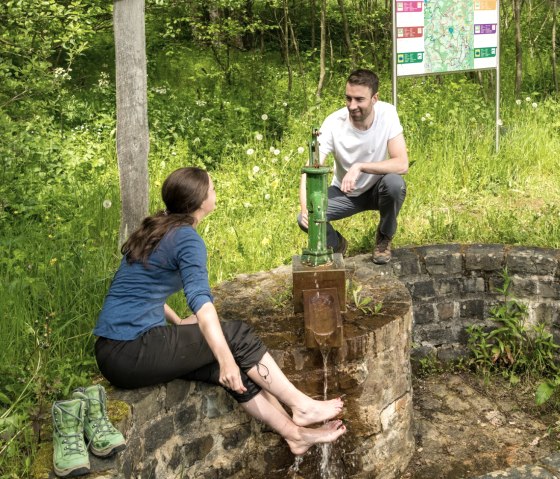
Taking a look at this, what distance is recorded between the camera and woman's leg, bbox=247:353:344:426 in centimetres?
341

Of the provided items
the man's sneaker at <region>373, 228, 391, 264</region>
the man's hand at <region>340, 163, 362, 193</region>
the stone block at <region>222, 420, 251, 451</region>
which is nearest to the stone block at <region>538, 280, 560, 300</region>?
the man's sneaker at <region>373, 228, 391, 264</region>

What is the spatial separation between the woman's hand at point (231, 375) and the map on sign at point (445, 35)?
482 cm

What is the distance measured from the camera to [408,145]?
292 inches

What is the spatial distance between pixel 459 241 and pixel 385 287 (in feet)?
4.83

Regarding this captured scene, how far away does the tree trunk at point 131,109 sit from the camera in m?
4.31

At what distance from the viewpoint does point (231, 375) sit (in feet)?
10.3

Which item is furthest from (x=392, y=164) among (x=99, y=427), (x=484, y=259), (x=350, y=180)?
(x=99, y=427)

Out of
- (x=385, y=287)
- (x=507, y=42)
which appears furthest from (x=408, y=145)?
(x=507, y=42)

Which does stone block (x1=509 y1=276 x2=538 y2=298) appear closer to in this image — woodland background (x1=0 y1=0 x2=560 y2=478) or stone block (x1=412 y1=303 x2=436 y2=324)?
woodland background (x1=0 y1=0 x2=560 y2=478)

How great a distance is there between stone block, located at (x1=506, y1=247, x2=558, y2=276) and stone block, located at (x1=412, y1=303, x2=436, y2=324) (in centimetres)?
64

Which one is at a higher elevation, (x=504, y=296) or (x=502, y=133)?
(x=502, y=133)

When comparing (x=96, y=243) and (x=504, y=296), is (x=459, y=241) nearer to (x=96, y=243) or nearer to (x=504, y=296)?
(x=504, y=296)

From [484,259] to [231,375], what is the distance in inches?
111

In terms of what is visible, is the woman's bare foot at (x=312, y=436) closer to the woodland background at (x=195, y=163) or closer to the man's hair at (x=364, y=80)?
the woodland background at (x=195, y=163)
